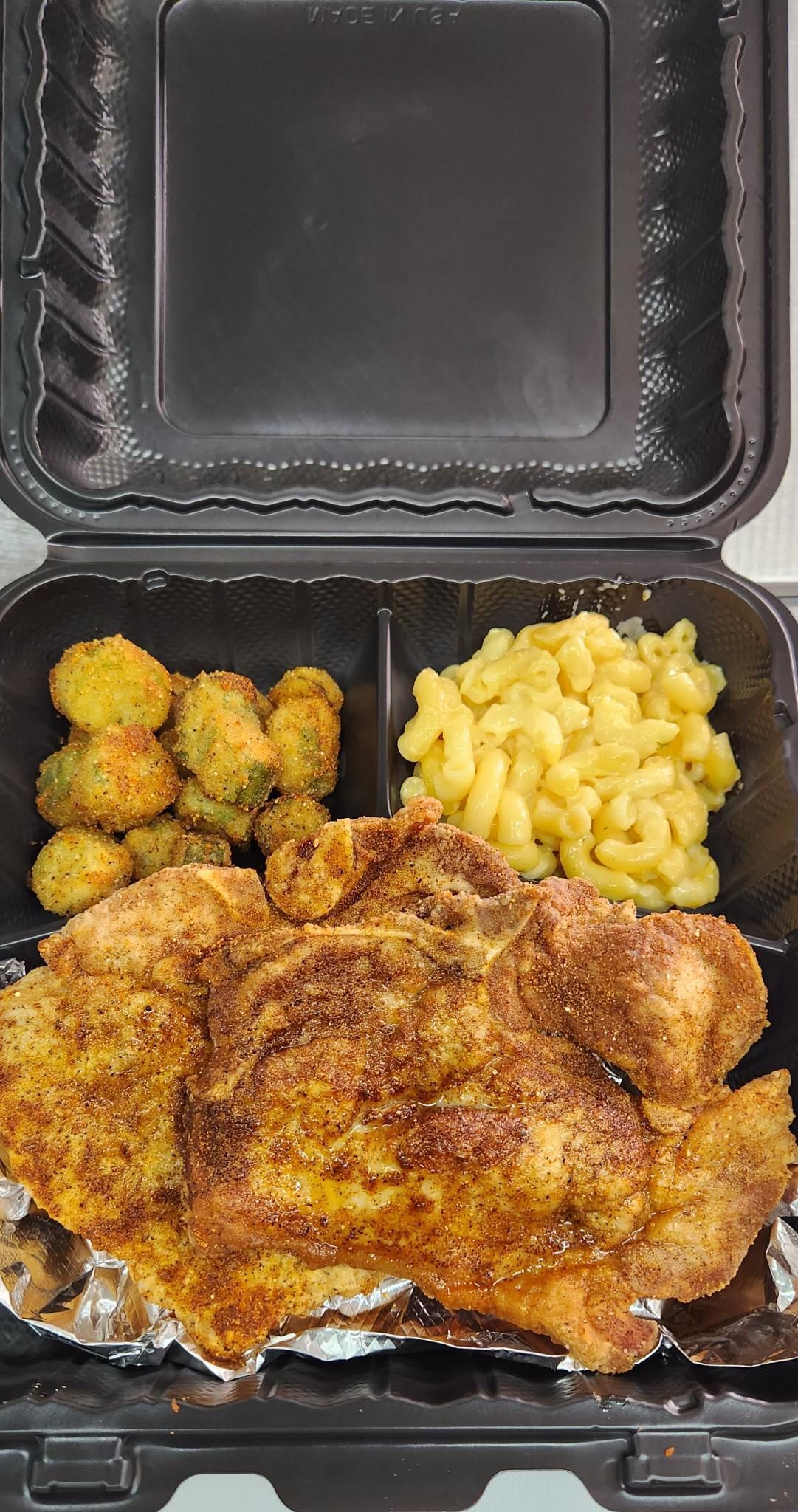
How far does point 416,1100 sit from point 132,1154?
54cm

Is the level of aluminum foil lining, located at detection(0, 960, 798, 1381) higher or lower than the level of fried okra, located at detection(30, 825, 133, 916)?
lower

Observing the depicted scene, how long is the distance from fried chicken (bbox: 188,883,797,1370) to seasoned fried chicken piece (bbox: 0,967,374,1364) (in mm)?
95

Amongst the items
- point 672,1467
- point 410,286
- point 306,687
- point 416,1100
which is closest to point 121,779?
point 306,687

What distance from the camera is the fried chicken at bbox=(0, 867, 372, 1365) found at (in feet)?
5.73

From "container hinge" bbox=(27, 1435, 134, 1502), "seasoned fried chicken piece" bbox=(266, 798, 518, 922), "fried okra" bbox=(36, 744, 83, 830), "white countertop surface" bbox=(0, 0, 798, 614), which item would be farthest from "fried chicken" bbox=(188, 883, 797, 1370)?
"white countertop surface" bbox=(0, 0, 798, 614)

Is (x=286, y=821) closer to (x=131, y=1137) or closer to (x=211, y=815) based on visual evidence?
(x=211, y=815)

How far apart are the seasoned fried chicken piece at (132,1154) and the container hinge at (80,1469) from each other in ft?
0.69

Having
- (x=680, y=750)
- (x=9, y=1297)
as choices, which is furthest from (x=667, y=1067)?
(x=9, y=1297)

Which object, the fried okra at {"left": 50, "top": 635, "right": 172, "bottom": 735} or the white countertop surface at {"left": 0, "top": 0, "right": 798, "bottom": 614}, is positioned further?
the white countertop surface at {"left": 0, "top": 0, "right": 798, "bottom": 614}

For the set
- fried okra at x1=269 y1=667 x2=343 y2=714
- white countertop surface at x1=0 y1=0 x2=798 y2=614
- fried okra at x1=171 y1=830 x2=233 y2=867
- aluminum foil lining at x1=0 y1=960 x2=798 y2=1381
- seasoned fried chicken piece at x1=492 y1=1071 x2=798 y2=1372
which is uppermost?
white countertop surface at x1=0 y1=0 x2=798 y2=614

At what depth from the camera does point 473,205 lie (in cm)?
237

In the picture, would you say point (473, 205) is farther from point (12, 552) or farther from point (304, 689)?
point (12, 552)

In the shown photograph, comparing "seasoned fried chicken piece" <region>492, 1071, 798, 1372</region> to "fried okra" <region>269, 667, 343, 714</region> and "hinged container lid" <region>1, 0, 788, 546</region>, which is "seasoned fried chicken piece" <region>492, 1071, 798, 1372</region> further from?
"hinged container lid" <region>1, 0, 788, 546</region>

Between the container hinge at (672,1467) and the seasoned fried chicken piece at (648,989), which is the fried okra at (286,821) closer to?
the seasoned fried chicken piece at (648,989)
